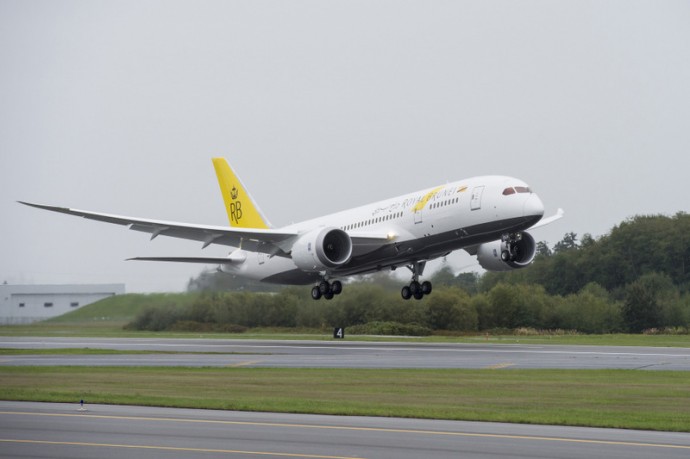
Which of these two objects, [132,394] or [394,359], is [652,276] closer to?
[394,359]

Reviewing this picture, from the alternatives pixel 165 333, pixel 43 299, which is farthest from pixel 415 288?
pixel 43 299

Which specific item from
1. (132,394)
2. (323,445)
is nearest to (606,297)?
(132,394)

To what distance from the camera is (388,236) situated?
167ft

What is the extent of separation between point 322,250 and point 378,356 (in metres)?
8.00

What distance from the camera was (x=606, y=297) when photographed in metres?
72.3

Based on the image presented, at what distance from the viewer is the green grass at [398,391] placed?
77.2ft

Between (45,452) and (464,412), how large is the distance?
1046cm

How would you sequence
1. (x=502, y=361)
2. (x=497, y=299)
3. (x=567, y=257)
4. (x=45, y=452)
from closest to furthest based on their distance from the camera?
(x=45, y=452) → (x=502, y=361) → (x=497, y=299) → (x=567, y=257)

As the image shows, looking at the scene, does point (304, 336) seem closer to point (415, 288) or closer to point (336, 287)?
point (336, 287)

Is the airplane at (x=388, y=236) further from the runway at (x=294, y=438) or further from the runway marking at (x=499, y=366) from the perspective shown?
the runway at (x=294, y=438)

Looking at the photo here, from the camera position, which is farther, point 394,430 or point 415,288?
point 415,288

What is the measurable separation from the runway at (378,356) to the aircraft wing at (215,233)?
18.2 ft

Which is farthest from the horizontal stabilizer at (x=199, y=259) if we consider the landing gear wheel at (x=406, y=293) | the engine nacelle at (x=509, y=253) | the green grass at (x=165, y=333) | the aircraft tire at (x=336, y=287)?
the engine nacelle at (x=509, y=253)

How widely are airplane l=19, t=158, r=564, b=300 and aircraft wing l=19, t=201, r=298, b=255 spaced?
5cm
